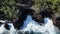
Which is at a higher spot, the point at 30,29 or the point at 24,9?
the point at 24,9

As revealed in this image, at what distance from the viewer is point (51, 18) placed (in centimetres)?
330

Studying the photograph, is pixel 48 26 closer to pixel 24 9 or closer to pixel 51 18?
pixel 51 18

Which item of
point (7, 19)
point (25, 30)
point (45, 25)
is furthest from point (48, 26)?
point (7, 19)

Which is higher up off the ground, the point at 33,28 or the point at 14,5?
the point at 14,5

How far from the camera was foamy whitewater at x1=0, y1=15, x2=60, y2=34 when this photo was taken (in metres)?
3.30

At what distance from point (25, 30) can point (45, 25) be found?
23cm

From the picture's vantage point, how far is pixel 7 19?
329 centimetres

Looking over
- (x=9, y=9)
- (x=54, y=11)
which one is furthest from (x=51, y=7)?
(x=9, y=9)

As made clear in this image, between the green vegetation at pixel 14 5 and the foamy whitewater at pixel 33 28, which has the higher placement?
the green vegetation at pixel 14 5

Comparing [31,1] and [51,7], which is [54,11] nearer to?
[51,7]

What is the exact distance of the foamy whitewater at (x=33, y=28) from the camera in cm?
330

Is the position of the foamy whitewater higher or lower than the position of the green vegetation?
lower

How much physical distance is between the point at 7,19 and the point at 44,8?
1.40 ft

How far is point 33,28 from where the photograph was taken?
331 centimetres
